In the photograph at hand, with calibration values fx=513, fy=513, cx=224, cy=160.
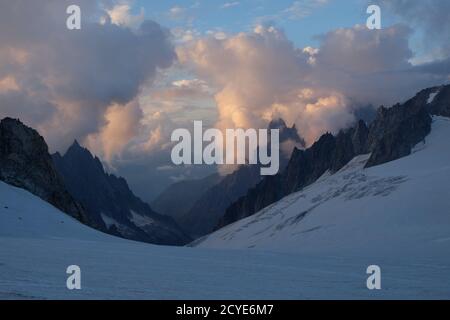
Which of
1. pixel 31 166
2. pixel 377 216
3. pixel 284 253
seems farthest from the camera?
pixel 31 166

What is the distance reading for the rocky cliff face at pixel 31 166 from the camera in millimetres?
90875

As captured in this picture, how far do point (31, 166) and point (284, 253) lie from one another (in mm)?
67616

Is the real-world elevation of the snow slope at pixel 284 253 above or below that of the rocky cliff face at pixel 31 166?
below

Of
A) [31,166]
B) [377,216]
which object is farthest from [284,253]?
[31,166]

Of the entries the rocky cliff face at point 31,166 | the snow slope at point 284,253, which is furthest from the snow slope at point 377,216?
the rocky cliff face at point 31,166

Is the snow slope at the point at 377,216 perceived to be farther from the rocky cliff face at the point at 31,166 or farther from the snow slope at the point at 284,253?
the rocky cliff face at the point at 31,166

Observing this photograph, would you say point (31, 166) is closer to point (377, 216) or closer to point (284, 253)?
point (377, 216)

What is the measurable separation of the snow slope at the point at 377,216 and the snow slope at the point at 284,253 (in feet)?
1.08

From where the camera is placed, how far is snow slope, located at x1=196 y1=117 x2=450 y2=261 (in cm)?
6494

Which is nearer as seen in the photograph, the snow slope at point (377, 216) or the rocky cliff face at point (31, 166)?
the snow slope at point (377, 216)

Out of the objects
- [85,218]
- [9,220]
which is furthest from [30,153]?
[9,220]

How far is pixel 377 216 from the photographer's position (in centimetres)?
8856

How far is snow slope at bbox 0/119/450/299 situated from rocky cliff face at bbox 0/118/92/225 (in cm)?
1717
